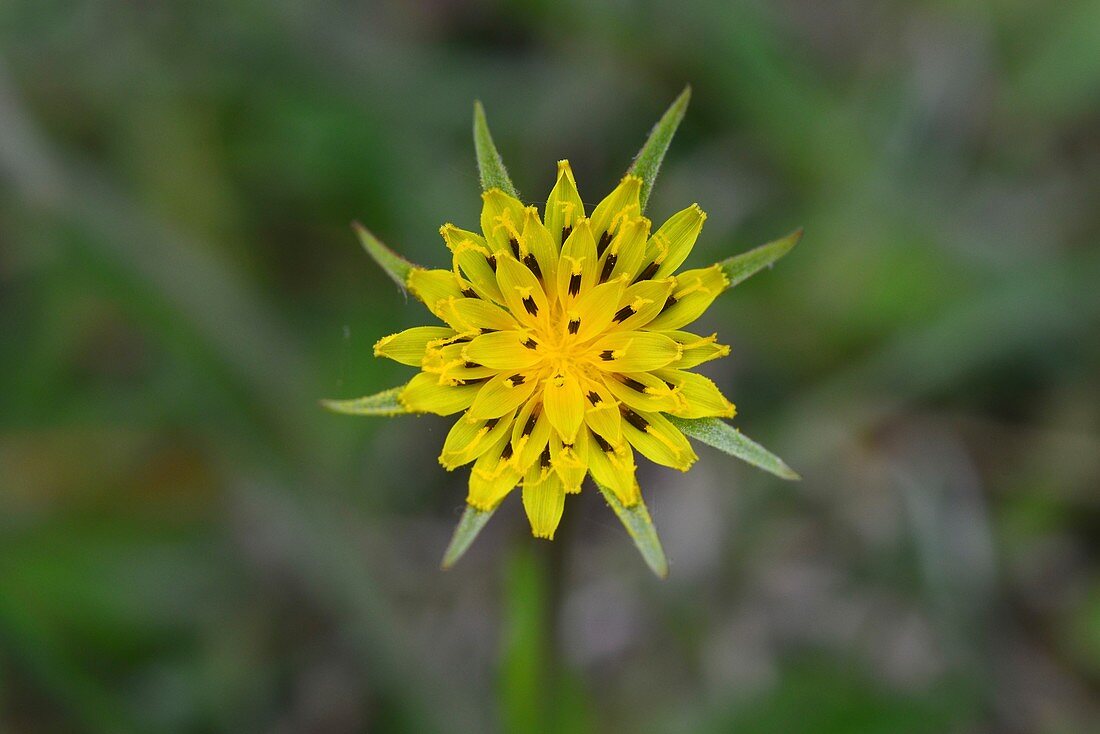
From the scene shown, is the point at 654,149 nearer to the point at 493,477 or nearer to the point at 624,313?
the point at 624,313

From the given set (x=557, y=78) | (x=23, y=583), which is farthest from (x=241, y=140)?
(x=23, y=583)

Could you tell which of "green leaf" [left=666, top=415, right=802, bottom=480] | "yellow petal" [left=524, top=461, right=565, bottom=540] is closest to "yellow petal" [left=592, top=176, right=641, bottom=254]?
"green leaf" [left=666, top=415, right=802, bottom=480]

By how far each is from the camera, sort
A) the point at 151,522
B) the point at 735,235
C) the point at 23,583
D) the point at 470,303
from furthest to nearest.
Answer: the point at 735,235
the point at 151,522
the point at 23,583
the point at 470,303

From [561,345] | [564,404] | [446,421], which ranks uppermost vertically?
[446,421]

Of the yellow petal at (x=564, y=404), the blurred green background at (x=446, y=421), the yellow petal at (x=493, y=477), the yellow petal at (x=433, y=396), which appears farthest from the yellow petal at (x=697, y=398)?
the blurred green background at (x=446, y=421)

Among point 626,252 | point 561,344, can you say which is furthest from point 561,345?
point 626,252

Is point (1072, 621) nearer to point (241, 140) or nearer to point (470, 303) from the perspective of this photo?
point (470, 303)

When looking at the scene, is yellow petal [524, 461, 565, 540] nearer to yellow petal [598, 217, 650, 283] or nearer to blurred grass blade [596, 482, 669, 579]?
blurred grass blade [596, 482, 669, 579]

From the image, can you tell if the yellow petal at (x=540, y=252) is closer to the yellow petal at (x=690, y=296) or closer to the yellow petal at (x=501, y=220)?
A: the yellow petal at (x=501, y=220)
